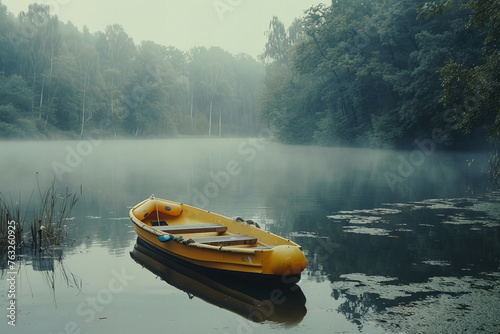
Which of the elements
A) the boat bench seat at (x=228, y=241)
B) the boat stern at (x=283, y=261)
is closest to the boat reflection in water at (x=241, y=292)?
the boat stern at (x=283, y=261)

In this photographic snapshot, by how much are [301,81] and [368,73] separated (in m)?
13.7

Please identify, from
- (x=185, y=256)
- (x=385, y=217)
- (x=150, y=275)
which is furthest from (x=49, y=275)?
(x=385, y=217)

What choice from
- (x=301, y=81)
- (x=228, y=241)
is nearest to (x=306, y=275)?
(x=228, y=241)

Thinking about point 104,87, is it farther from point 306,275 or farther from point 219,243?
point 306,275

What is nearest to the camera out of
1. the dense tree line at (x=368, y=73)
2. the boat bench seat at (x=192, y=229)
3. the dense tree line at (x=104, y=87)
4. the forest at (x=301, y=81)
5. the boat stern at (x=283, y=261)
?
the boat stern at (x=283, y=261)

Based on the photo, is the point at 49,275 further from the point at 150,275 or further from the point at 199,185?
the point at 199,185

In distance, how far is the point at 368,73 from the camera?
41.2m

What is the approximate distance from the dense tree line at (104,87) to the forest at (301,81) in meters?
0.16

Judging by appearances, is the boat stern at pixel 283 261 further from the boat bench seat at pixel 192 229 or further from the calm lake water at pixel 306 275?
the boat bench seat at pixel 192 229

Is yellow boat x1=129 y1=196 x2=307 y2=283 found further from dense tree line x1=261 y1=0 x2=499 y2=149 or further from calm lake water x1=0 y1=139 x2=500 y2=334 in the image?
dense tree line x1=261 y1=0 x2=499 y2=149

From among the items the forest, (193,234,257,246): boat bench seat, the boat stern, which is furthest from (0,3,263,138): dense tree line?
the boat stern

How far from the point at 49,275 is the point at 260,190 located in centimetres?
1119

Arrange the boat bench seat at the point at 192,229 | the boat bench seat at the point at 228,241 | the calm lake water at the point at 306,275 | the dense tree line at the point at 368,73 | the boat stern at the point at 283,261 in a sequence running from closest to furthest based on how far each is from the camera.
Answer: the calm lake water at the point at 306,275
the boat stern at the point at 283,261
the boat bench seat at the point at 228,241
the boat bench seat at the point at 192,229
the dense tree line at the point at 368,73

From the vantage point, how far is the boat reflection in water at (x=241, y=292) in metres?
6.49
